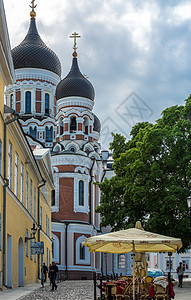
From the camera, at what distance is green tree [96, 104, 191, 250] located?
101ft

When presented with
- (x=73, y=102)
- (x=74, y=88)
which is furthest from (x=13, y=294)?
(x=74, y=88)

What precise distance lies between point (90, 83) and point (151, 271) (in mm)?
21330

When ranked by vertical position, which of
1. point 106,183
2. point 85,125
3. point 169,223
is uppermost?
point 85,125

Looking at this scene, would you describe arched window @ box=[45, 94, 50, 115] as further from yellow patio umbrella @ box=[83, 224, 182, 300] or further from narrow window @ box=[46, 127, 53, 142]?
yellow patio umbrella @ box=[83, 224, 182, 300]

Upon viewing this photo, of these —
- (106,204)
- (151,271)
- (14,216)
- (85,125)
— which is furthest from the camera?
(85,125)

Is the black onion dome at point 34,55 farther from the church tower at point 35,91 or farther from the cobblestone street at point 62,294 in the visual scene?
the cobblestone street at point 62,294

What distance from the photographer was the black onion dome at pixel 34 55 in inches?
2504

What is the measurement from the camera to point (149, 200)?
31547 millimetres

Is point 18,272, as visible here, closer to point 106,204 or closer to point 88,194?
point 106,204

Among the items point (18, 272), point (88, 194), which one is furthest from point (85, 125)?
point (18, 272)

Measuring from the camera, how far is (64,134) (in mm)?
60375

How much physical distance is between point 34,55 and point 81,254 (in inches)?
891

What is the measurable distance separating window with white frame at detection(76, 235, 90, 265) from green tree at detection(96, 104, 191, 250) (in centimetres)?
2276

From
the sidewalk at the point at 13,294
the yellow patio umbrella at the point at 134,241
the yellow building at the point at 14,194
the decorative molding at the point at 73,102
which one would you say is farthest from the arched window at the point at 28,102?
the yellow patio umbrella at the point at 134,241
